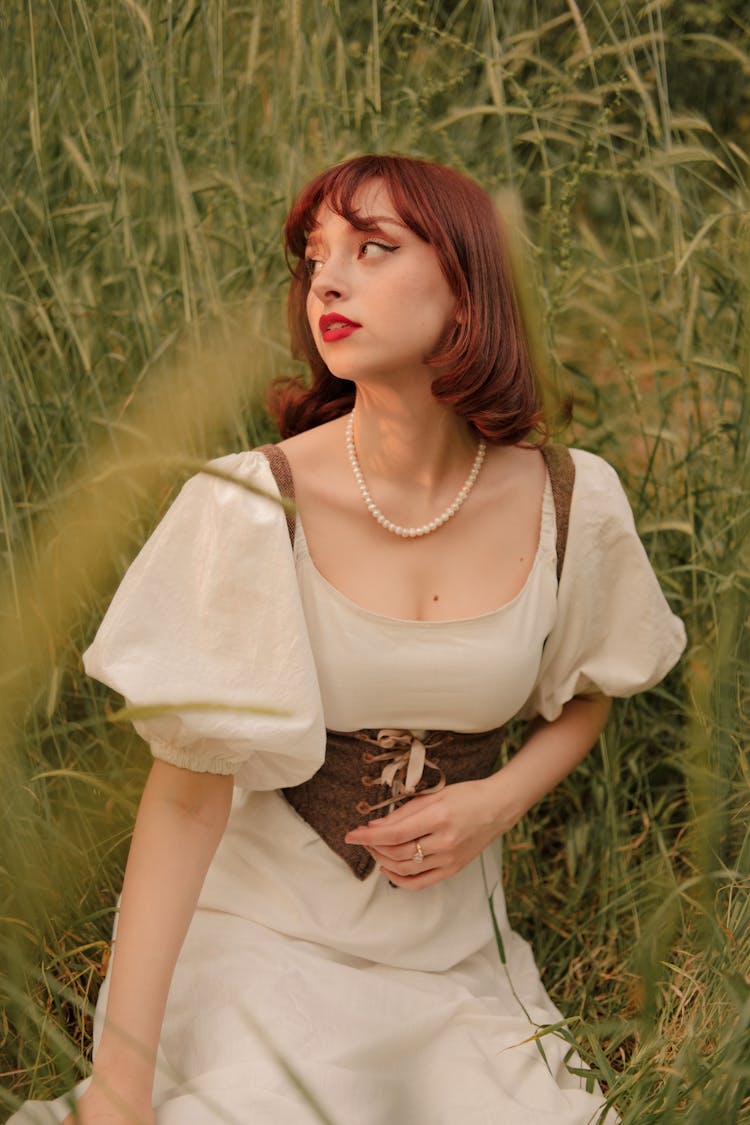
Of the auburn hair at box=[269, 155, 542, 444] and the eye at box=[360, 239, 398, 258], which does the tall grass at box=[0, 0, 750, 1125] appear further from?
the eye at box=[360, 239, 398, 258]

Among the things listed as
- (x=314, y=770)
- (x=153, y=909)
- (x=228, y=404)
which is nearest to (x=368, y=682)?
(x=314, y=770)

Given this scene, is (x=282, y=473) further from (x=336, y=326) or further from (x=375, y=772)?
(x=375, y=772)

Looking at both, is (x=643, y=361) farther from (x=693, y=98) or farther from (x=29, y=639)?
(x=29, y=639)

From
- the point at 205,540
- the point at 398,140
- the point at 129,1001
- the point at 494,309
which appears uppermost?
the point at 398,140

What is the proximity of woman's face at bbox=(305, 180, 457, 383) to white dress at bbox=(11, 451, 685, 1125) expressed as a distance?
16cm

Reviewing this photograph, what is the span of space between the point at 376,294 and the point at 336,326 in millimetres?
53

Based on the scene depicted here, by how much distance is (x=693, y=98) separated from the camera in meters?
2.88

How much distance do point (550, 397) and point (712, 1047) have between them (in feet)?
2.57

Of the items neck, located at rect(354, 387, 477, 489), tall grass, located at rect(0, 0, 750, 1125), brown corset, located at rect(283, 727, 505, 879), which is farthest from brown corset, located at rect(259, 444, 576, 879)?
tall grass, located at rect(0, 0, 750, 1125)

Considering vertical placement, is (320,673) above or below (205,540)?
below

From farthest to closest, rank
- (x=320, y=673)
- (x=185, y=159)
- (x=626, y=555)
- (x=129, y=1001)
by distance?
(x=185, y=159) → (x=626, y=555) → (x=320, y=673) → (x=129, y=1001)

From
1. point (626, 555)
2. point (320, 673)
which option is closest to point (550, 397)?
point (626, 555)

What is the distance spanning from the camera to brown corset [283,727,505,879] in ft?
4.43

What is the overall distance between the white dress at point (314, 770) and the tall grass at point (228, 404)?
112 millimetres
